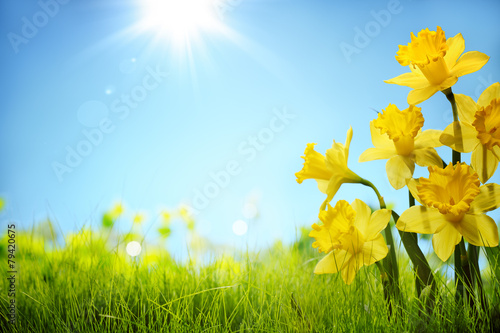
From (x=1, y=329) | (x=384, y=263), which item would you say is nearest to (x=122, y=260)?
(x=1, y=329)

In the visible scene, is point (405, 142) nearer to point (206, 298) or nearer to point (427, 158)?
point (427, 158)

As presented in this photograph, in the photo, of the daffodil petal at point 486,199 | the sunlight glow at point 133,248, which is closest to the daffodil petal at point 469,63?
the daffodil petal at point 486,199

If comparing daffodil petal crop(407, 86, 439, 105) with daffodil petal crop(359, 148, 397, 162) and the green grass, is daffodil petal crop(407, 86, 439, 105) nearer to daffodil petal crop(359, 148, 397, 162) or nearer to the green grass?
daffodil petal crop(359, 148, 397, 162)

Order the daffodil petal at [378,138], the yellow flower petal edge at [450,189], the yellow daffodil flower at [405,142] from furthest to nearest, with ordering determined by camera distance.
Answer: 1. the daffodil petal at [378,138]
2. the yellow daffodil flower at [405,142]
3. the yellow flower petal edge at [450,189]

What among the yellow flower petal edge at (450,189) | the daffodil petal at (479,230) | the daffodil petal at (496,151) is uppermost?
the daffodil petal at (496,151)

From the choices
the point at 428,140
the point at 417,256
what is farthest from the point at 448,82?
the point at 417,256

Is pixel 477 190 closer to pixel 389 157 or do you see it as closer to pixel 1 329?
pixel 389 157

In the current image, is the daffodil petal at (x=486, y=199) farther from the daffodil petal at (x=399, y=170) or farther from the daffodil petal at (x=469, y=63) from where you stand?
the daffodil petal at (x=469, y=63)

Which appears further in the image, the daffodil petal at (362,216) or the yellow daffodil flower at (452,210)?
the daffodil petal at (362,216)
